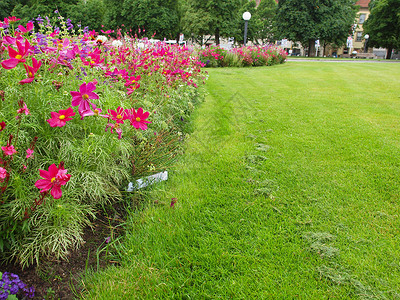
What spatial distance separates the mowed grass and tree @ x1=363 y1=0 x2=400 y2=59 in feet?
115

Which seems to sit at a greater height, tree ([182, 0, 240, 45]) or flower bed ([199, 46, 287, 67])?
tree ([182, 0, 240, 45])

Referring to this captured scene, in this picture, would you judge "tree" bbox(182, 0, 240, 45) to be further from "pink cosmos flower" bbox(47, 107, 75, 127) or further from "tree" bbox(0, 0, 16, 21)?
"pink cosmos flower" bbox(47, 107, 75, 127)

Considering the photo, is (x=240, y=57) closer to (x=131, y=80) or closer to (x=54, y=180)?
(x=131, y=80)

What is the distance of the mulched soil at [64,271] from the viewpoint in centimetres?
140

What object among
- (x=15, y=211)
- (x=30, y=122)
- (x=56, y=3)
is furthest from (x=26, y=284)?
(x=56, y=3)

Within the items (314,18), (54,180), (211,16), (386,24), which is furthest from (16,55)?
(386,24)

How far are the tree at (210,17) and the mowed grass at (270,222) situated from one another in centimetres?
2908

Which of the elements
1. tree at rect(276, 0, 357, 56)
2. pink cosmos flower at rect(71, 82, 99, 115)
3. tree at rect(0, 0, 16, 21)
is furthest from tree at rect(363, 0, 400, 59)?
tree at rect(0, 0, 16, 21)

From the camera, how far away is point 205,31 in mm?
30312

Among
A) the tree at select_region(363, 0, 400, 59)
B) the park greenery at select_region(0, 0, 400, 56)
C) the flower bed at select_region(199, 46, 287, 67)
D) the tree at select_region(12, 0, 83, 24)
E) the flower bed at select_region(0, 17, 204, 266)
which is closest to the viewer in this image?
the flower bed at select_region(0, 17, 204, 266)

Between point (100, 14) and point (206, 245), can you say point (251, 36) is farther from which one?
point (206, 245)

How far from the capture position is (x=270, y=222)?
76.1 inches

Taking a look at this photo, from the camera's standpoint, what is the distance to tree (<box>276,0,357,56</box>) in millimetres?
27797

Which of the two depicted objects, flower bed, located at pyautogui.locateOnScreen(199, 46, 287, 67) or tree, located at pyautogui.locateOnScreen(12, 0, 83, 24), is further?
tree, located at pyautogui.locateOnScreen(12, 0, 83, 24)
